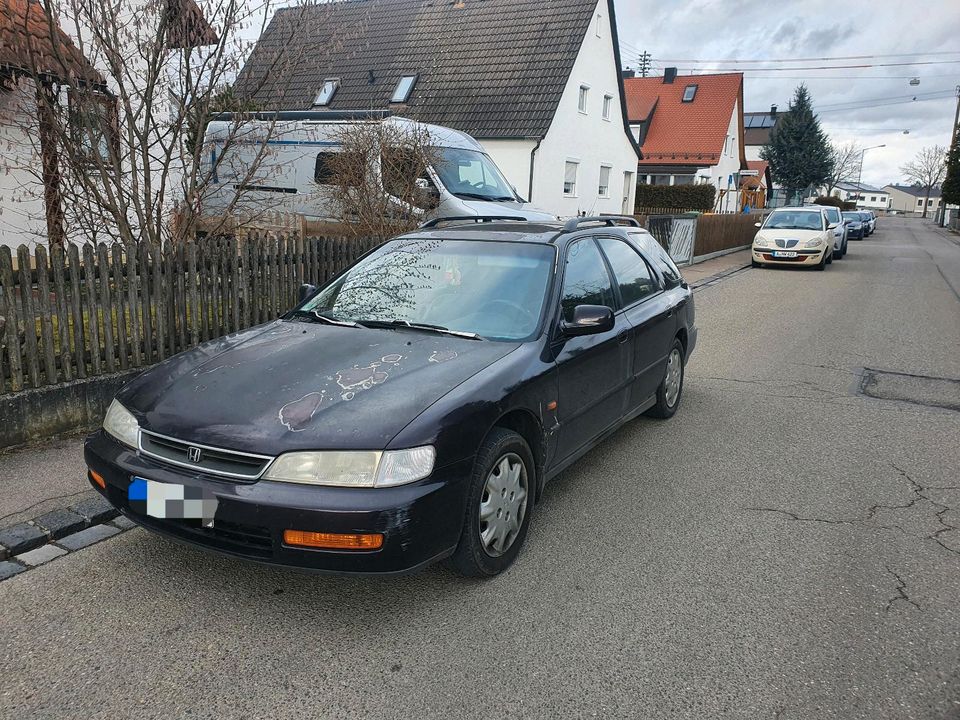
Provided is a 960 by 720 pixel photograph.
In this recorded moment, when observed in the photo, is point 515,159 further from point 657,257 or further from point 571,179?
point 657,257

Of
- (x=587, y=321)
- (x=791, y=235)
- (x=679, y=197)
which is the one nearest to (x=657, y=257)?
(x=587, y=321)

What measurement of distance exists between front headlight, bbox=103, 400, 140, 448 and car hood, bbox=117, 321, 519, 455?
4 centimetres

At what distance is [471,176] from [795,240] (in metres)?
11.5

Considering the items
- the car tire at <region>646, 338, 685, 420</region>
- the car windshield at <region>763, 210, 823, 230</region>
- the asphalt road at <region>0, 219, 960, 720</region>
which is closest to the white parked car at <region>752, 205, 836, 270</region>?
the car windshield at <region>763, 210, 823, 230</region>

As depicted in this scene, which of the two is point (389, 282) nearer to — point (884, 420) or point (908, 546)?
point (908, 546)

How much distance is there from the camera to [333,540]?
2912 mm

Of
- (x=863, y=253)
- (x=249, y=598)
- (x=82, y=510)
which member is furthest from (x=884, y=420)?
(x=863, y=253)

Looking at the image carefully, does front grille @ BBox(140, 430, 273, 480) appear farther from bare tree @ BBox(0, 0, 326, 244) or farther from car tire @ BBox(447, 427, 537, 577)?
bare tree @ BBox(0, 0, 326, 244)

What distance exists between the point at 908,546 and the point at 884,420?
2.59 metres

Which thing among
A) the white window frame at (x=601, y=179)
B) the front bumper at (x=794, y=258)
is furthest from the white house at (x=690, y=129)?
the front bumper at (x=794, y=258)

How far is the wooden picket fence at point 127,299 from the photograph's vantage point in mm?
5027

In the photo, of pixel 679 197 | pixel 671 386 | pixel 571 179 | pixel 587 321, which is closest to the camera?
pixel 587 321

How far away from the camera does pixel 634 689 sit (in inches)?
108

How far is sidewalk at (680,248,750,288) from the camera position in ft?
56.2
